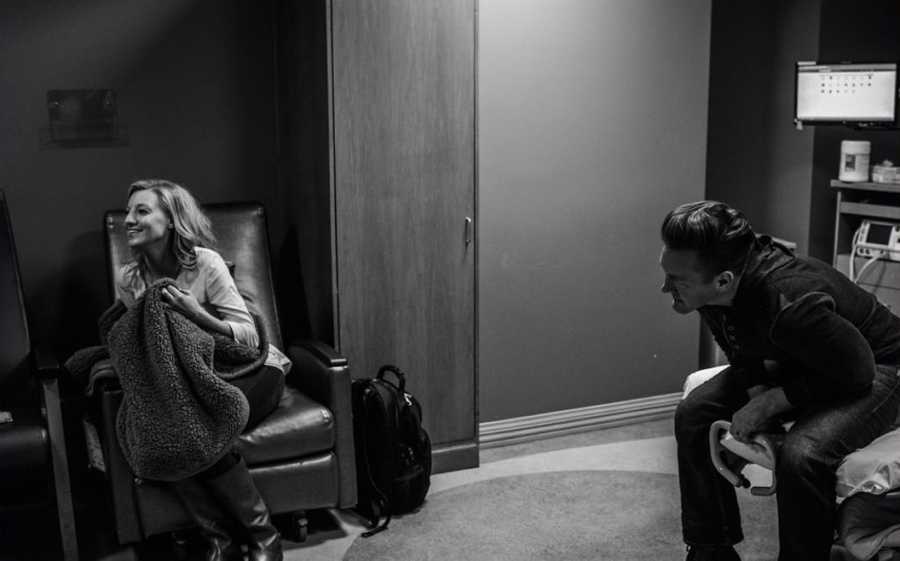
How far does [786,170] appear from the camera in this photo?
447 cm

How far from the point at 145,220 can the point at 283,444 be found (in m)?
0.77

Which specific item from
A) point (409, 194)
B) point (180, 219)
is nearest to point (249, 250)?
point (180, 219)

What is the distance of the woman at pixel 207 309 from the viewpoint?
2.89 meters

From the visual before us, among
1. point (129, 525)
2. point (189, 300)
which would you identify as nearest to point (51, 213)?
point (189, 300)

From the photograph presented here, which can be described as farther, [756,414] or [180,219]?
[180,219]

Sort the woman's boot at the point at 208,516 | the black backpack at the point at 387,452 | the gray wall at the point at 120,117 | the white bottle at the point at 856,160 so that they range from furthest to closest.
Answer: the white bottle at the point at 856,160 → the gray wall at the point at 120,117 → the black backpack at the point at 387,452 → the woman's boot at the point at 208,516

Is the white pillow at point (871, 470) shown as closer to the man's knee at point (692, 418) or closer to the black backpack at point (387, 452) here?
the man's knee at point (692, 418)

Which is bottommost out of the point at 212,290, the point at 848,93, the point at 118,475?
the point at 118,475

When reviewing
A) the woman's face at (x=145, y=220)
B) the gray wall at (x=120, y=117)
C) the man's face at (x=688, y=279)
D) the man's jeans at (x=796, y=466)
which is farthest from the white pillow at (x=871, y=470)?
the gray wall at (x=120, y=117)

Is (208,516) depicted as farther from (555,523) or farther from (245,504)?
(555,523)

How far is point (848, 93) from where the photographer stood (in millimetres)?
4066

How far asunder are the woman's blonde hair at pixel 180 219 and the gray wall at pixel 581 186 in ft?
3.65

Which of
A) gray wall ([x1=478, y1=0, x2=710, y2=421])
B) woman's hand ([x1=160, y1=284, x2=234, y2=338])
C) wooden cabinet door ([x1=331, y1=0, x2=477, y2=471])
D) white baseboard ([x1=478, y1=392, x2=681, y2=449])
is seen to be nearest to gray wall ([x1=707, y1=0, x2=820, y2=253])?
gray wall ([x1=478, y1=0, x2=710, y2=421])

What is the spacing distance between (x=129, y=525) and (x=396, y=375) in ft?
3.15
